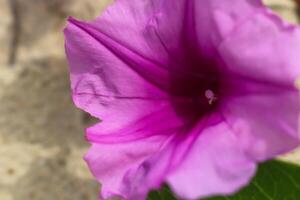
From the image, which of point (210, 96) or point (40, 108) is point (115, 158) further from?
point (40, 108)

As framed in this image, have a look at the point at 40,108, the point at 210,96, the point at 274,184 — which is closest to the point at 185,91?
the point at 210,96

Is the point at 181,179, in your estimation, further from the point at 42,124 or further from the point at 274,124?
the point at 42,124

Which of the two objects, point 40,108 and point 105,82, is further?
point 40,108

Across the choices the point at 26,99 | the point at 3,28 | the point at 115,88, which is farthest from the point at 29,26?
the point at 115,88

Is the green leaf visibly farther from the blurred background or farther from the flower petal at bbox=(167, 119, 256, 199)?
the blurred background

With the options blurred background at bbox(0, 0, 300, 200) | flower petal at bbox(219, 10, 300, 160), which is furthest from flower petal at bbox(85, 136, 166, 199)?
blurred background at bbox(0, 0, 300, 200)

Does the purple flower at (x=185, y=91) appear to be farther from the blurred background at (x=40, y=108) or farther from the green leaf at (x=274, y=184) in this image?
the blurred background at (x=40, y=108)
